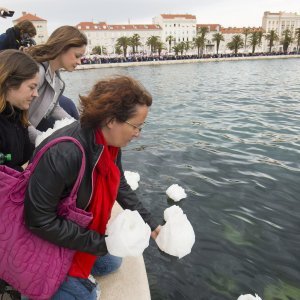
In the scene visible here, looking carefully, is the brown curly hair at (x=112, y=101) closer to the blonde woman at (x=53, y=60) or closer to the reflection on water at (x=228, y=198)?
the reflection on water at (x=228, y=198)

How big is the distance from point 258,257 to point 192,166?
3317 mm

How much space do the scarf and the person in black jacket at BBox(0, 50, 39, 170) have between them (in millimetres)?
921

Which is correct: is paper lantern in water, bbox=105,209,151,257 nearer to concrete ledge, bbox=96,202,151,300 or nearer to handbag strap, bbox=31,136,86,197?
handbag strap, bbox=31,136,86,197

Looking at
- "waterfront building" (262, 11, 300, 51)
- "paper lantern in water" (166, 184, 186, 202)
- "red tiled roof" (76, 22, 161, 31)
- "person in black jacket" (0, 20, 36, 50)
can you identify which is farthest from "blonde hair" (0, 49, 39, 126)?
"waterfront building" (262, 11, 300, 51)

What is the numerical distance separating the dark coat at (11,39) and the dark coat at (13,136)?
2196 mm

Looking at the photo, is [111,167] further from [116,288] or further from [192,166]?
[192,166]

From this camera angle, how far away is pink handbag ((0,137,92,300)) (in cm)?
202

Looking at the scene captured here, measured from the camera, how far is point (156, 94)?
801 inches

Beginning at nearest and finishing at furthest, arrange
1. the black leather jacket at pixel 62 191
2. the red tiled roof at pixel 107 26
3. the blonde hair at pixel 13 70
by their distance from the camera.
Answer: the black leather jacket at pixel 62 191, the blonde hair at pixel 13 70, the red tiled roof at pixel 107 26

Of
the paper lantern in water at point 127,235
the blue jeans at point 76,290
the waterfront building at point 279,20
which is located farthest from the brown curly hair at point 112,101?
the waterfront building at point 279,20

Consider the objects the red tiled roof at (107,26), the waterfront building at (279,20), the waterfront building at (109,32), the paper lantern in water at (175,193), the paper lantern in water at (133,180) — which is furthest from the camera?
the waterfront building at (279,20)

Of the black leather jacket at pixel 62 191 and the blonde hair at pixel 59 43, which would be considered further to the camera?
the blonde hair at pixel 59 43

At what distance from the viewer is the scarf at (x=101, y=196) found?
2.12 m

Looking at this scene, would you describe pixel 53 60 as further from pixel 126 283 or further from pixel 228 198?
pixel 228 198
